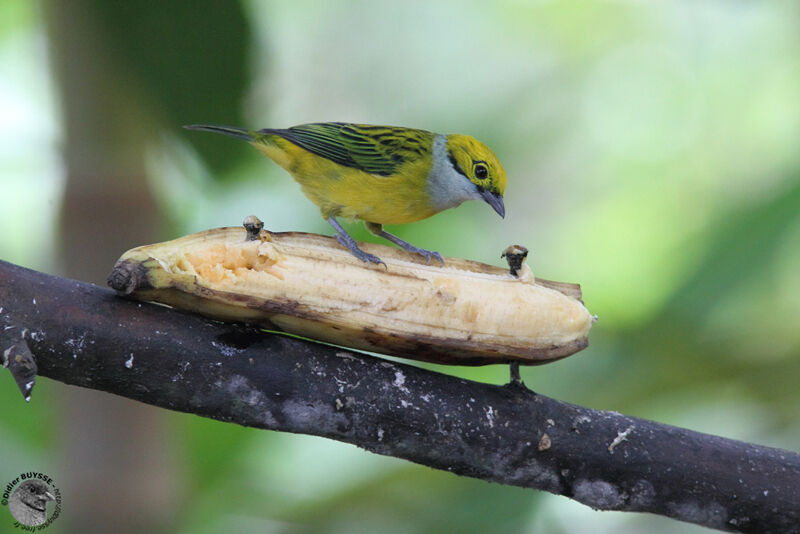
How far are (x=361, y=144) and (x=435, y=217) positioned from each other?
0.87 m

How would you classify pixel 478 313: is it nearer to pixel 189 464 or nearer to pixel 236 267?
pixel 236 267

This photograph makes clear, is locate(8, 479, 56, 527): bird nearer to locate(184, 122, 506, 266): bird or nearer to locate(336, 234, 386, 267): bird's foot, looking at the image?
locate(336, 234, 386, 267): bird's foot

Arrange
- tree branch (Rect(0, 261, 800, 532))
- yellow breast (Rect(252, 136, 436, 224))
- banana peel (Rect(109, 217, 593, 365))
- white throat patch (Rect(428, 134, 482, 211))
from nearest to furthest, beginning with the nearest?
tree branch (Rect(0, 261, 800, 532))
banana peel (Rect(109, 217, 593, 365))
yellow breast (Rect(252, 136, 436, 224))
white throat patch (Rect(428, 134, 482, 211))

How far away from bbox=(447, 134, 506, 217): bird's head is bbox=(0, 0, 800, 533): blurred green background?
1.95 feet

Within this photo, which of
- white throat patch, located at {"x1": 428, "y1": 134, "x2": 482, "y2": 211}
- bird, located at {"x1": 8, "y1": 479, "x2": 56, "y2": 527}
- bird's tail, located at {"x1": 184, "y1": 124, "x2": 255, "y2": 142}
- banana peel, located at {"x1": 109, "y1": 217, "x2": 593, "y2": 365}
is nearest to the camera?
banana peel, located at {"x1": 109, "y1": 217, "x2": 593, "y2": 365}

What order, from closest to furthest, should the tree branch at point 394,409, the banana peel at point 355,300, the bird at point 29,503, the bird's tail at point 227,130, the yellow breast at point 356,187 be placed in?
the tree branch at point 394,409 < the banana peel at point 355,300 < the bird at point 29,503 < the bird's tail at point 227,130 < the yellow breast at point 356,187

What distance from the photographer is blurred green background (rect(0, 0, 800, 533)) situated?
279cm

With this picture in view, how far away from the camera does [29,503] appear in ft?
7.22

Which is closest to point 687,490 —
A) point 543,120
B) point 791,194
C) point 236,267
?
point 236,267

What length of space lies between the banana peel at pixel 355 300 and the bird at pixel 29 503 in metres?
0.72

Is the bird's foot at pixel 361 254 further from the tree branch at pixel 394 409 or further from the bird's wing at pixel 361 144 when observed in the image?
the bird's wing at pixel 361 144

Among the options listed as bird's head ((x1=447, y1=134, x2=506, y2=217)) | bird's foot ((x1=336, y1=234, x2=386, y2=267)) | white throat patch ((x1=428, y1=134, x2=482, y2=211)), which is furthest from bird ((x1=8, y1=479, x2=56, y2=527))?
bird's head ((x1=447, y1=134, x2=506, y2=217))

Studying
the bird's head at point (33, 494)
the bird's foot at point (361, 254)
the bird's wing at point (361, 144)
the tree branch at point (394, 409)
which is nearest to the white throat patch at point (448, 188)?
the bird's wing at point (361, 144)

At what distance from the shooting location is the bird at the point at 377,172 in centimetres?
306
